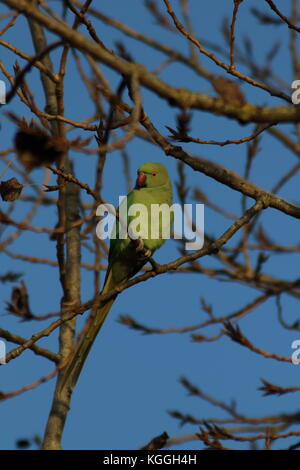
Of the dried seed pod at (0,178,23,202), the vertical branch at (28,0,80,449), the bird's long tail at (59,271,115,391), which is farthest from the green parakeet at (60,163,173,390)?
the dried seed pod at (0,178,23,202)

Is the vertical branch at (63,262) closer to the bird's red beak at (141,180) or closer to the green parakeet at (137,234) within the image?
the green parakeet at (137,234)

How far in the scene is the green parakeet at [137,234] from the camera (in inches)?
168

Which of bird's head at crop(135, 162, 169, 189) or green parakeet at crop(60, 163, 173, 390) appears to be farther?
bird's head at crop(135, 162, 169, 189)

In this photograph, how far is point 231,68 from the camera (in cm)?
310

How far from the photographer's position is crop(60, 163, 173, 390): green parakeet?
4258 millimetres

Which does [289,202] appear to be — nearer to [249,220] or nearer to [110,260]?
[249,220]

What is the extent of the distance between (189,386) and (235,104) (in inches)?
78.3

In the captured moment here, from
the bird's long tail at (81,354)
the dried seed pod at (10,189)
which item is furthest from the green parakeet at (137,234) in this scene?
the dried seed pod at (10,189)

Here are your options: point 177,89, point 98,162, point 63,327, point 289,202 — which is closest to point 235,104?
point 177,89

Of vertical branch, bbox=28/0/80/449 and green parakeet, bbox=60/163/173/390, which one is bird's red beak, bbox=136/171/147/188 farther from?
vertical branch, bbox=28/0/80/449

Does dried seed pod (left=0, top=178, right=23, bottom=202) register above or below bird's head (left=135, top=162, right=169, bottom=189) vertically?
below

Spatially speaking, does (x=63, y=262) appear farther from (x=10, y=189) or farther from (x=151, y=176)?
(x=151, y=176)

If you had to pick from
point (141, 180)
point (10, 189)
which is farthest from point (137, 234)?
point (10, 189)
